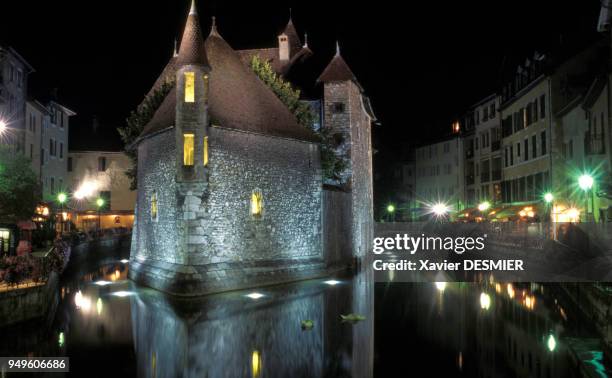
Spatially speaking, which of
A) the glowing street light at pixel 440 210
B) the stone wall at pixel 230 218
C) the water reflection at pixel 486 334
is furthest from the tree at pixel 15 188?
the glowing street light at pixel 440 210

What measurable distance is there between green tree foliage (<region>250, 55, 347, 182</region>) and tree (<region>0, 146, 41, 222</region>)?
39.8ft

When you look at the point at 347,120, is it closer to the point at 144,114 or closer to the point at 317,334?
the point at 144,114

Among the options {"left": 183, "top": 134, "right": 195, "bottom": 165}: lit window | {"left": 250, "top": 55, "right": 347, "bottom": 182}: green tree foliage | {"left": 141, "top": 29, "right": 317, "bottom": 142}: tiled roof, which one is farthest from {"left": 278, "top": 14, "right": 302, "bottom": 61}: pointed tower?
{"left": 183, "top": 134, "right": 195, "bottom": 165}: lit window

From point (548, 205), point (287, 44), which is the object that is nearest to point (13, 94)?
point (287, 44)

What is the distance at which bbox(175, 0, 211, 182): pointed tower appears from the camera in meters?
23.0

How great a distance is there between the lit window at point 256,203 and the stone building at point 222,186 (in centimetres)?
4

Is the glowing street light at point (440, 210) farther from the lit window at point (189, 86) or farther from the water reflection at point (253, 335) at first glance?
the lit window at point (189, 86)

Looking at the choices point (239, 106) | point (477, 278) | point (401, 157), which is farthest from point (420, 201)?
point (239, 106)

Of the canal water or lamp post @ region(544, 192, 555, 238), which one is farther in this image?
lamp post @ region(544, 192, 555, 238)

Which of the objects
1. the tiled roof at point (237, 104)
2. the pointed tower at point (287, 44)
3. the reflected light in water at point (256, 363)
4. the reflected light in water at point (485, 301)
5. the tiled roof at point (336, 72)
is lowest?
the reflected light in water at point (256, 363)

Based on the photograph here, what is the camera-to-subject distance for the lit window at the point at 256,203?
25.3 meters

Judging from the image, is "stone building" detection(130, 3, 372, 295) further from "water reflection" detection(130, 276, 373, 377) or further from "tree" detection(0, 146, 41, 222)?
"tree" detection(0, 146, 41, 222)

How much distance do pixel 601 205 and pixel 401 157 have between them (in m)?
52.6

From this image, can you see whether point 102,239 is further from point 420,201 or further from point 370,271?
point 420,201
